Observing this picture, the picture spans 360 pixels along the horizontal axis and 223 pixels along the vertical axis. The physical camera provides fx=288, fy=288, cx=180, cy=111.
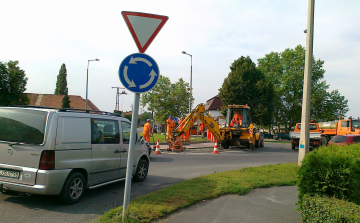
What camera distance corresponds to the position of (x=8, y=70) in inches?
1287

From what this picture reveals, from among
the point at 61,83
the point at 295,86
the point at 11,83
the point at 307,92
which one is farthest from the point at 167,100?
→ the point at 61,83

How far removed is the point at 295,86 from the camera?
53875mm

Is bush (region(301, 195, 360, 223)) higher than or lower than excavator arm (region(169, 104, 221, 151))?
lower

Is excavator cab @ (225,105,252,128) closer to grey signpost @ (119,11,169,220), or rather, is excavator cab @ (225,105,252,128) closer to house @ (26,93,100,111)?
grey signpost @ (119,11,169,220)

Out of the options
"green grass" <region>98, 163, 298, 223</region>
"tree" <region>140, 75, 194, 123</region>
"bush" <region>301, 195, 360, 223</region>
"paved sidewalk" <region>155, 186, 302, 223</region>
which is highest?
"tree" <region>140, 75, 194, 123</region>

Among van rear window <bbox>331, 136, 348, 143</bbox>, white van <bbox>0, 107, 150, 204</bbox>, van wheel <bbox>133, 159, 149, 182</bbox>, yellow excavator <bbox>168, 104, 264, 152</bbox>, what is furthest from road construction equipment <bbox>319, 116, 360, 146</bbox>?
white van <bbox>0, 107, 150, 204</bbox>

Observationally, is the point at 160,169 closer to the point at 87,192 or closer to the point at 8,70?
the point at 87,192

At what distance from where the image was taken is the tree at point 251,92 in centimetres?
4059

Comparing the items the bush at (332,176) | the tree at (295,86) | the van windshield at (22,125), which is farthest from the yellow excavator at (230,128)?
the tree at (295,86)

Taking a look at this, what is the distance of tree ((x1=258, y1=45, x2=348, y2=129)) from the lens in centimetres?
5359

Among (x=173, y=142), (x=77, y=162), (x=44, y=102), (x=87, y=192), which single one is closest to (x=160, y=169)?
(x=87, y=192)

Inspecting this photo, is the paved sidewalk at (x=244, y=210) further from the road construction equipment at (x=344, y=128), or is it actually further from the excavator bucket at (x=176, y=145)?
the road construction equipment at (x=344, y=128)

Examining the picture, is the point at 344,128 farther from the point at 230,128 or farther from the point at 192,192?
the point at 192,192

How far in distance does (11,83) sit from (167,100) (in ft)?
60.9
